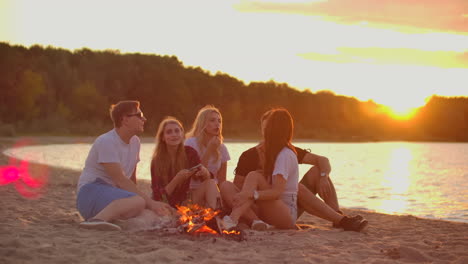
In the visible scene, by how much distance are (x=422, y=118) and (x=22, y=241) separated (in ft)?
262

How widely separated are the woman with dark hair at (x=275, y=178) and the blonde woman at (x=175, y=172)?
326mm

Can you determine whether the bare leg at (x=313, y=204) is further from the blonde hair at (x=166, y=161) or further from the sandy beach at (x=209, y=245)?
the blonde hair at (x=166, y=161)

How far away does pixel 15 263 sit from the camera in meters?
4.08

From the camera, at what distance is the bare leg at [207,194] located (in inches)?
237

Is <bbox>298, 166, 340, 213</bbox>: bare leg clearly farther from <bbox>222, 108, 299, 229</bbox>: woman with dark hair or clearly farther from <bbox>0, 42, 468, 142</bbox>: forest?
<bbox>0, 42, 468, 142</bbox>: forest

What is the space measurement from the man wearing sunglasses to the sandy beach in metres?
0.25

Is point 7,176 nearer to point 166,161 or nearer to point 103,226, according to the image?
point 166,161

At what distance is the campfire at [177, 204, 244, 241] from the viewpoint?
5.37 meters

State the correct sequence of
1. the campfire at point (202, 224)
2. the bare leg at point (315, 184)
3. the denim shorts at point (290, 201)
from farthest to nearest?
the bare leg at point (315, 184) < the denim shorts at point (290, 201) < the campfire at point (202, 224)

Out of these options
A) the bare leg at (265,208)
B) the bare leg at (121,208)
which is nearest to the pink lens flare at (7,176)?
the bare leg at (121,208)

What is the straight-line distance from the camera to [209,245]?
5023 mm

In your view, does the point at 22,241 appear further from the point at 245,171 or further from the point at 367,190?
the point at 367,190

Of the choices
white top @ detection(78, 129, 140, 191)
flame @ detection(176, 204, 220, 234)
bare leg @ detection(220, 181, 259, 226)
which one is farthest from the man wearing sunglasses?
bare leg @ detection(220, 181, 259, 226)

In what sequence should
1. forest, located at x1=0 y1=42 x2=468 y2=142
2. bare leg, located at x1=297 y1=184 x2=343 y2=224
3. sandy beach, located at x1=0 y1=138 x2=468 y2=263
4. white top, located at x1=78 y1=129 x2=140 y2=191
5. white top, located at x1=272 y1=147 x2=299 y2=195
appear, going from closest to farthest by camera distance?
sandy beach, located at x1=0 y1=138 x2=468 y2=263 → white top, located at x1=78 y1=129 x2=140 y2=191 → white top, located at x1=272 y1=147 x2=299 y2=195 → bare leg, located at x1=297 y1=184 x2=343 y2=224 → forest, located at x1=0 y1=42 x2=468 y2=142
